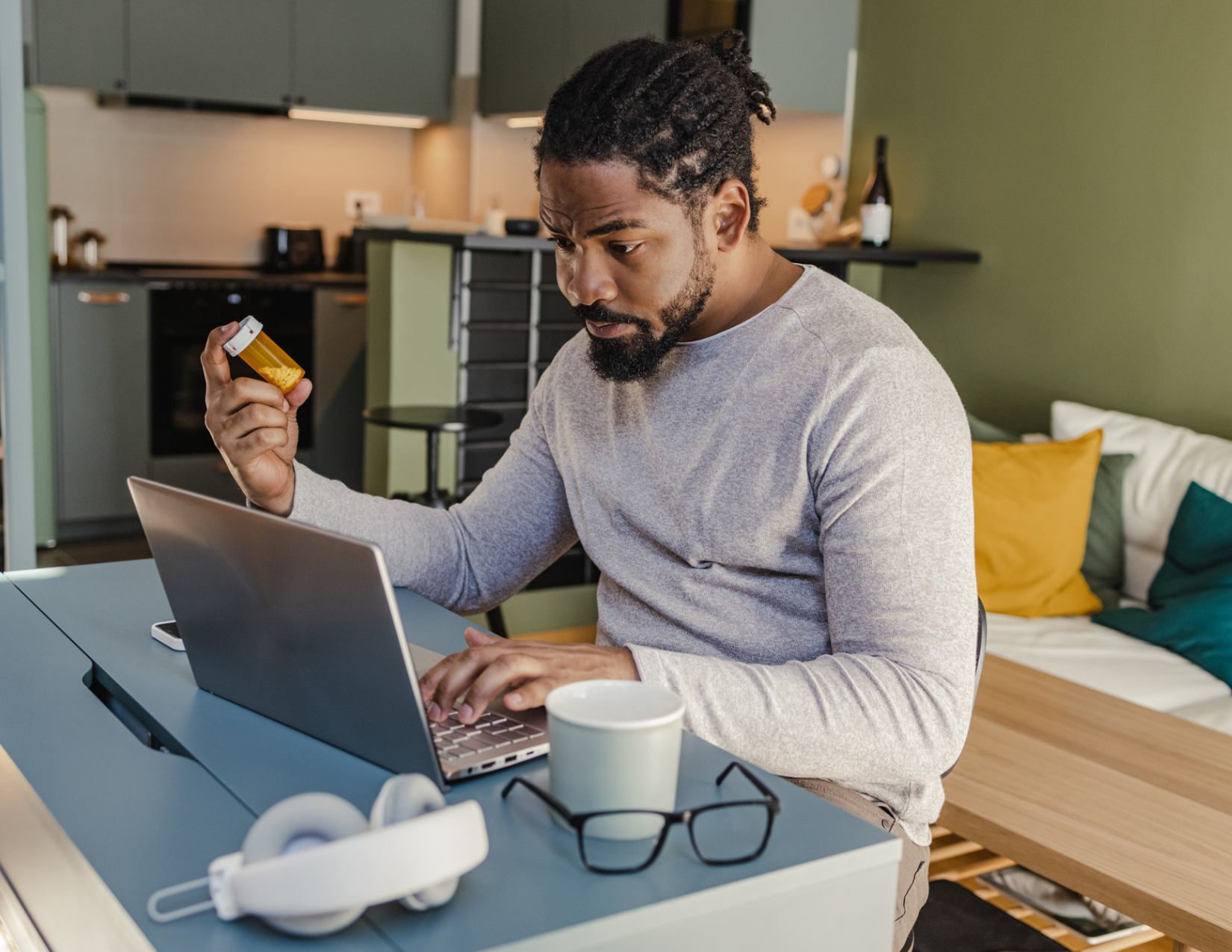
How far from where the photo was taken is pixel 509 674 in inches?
34.0

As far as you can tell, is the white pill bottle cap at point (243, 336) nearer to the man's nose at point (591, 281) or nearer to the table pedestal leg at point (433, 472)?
the man's nose at point (591, 281)

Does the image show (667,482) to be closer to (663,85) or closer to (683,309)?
(683,309)

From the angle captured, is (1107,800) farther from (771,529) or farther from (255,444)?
(255,444)

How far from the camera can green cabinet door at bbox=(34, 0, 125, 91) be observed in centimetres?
423

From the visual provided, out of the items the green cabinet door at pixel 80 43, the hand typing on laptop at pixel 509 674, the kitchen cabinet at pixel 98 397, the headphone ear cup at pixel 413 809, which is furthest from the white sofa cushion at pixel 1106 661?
the green cabinet door at pixel 80 43

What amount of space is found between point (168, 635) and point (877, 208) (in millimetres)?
2876

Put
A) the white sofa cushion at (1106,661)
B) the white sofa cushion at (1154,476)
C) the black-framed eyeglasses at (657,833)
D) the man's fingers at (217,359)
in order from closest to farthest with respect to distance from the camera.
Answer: the black-framed eyeglasses at (657,833), the man's fingers at (217,359), the white sofa cushion at (1106,661), the white sofa cushion at (1154,476)

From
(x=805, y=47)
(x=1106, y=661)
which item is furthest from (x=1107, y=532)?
(x=805, y=47)

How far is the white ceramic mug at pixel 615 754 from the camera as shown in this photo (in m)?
0.68

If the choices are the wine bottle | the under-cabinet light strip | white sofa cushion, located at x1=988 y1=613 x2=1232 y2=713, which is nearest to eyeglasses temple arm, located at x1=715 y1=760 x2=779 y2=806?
white sofa cushion, located at x1=988 y1=613 x2=1232 y2=713

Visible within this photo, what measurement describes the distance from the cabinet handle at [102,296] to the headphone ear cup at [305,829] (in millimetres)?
3989

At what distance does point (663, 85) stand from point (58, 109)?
13.8ft

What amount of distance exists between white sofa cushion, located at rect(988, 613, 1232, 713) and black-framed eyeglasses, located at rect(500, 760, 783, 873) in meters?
1.52

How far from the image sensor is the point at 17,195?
A: 239cm
